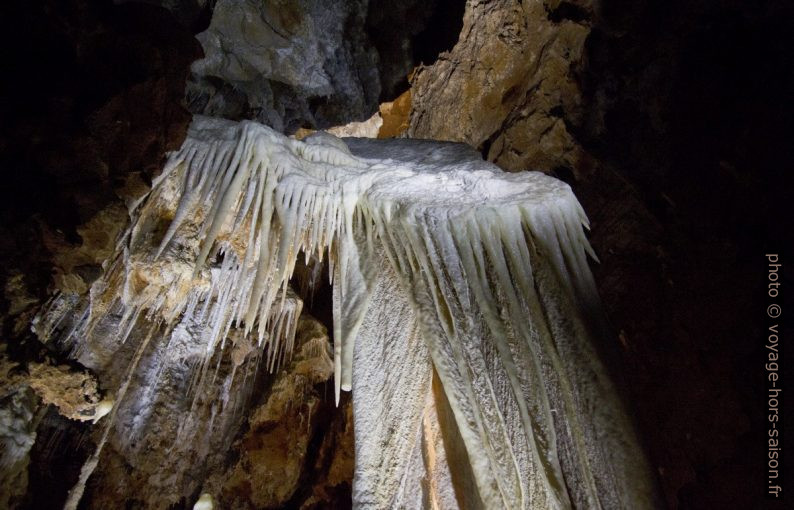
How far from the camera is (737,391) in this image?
94.4 inches

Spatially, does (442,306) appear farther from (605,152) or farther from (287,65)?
(287,65)

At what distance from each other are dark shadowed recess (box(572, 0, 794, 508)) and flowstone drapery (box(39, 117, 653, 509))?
56 centimetres

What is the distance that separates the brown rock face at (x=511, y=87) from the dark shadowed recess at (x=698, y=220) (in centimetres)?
33

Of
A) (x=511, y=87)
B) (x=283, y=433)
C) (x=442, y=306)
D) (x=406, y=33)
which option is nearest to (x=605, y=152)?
(x=511, y=87)

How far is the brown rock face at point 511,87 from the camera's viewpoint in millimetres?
3404

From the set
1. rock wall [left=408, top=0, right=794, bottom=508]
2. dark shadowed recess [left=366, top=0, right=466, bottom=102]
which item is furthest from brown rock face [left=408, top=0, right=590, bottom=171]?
dark shadowed recess [left=366, top=0, right=466, bottom=102]

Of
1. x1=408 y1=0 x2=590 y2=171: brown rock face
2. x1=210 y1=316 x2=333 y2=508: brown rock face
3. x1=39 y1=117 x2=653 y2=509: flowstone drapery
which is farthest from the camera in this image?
x1=210 y1=316 x2=333 y2=508: brown rock face

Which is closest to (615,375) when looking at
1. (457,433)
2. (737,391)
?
(457,433)

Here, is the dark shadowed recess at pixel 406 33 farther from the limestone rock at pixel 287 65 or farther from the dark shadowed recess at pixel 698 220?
the dark shadowed recess at pixel 698 220

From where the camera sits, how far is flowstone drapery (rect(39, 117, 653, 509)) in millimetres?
1838

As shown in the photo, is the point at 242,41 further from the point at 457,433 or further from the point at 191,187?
the point at 457,433

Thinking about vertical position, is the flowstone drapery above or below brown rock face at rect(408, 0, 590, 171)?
below

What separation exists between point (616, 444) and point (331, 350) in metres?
4.17

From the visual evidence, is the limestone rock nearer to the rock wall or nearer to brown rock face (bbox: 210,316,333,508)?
the rock wall
